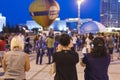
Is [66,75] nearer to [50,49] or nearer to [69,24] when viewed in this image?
[50,49]

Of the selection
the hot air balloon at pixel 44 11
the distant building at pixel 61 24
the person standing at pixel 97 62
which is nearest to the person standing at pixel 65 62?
the person standing at pixel 97 62

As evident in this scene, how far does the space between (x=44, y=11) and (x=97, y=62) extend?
68674mm

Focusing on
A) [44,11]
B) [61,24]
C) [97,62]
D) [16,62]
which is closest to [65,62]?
[97,62]

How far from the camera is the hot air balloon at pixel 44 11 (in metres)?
75.5

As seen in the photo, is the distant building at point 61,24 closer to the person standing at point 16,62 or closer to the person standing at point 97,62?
the person standing at point 16,62

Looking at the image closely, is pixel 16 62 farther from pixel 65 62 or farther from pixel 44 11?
pixel 44 11

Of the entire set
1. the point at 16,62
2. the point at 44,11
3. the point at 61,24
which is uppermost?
the point at 44,11

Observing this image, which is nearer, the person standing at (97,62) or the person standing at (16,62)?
the person standing at (97,62)

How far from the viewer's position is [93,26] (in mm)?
81688

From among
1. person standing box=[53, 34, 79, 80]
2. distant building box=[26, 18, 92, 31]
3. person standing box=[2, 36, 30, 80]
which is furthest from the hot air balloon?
distant building box=[26, 18, 92, 31]

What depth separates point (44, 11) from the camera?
248 feet

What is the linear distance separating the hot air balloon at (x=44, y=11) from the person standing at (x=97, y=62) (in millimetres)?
68108

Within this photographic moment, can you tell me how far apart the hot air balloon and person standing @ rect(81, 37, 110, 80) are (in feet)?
223

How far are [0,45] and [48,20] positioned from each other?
60.1m
